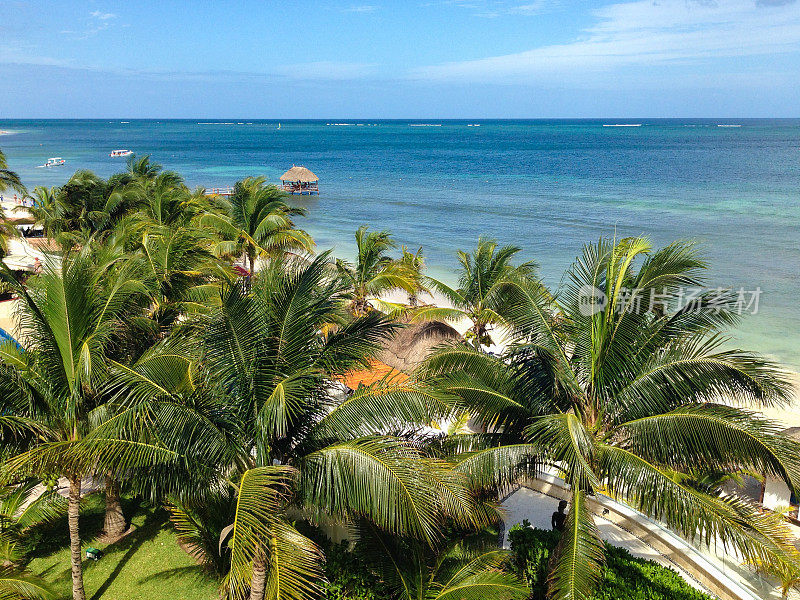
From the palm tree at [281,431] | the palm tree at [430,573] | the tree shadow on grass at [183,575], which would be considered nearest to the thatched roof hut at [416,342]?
the tree shadow on grass at [183,575]

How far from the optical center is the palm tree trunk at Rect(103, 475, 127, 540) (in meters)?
8.37

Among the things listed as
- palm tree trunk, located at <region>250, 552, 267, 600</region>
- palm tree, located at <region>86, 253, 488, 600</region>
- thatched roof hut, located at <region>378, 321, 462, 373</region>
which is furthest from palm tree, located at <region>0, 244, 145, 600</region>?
thatched roof hut, located at <region>378, 321, 462, 373</region>

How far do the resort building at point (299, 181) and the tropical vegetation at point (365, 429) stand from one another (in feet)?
148

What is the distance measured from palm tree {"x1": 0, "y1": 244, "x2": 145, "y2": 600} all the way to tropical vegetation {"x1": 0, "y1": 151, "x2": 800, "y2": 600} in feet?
0.08

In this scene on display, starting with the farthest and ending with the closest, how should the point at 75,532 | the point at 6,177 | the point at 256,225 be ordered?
the point at 6,177
the point at 256,225
the point at 75,532

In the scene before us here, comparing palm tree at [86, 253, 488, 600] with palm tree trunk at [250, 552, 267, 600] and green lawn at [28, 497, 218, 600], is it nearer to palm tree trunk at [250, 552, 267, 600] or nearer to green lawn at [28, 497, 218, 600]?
palm tree trunk at [250, 552, 267, 600]

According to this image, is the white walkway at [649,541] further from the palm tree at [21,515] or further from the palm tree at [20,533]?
the palm tree at [21,515]

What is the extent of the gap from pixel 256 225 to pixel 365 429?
12.2 m

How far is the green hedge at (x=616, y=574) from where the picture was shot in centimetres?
664

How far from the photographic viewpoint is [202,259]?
1147cm

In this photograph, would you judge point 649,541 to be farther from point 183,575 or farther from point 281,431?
point 183,575

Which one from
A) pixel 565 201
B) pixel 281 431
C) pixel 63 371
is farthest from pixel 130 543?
pixel 565 201

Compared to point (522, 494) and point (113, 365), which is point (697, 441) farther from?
point (113, 365)

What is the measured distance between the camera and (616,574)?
6961 millimetres
